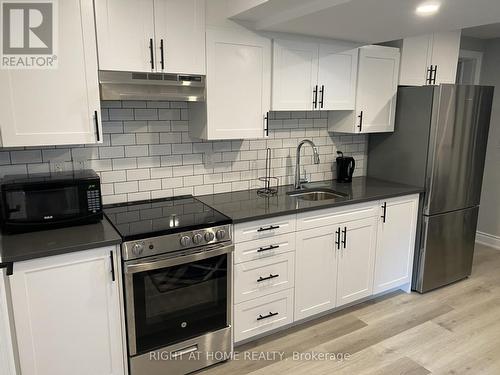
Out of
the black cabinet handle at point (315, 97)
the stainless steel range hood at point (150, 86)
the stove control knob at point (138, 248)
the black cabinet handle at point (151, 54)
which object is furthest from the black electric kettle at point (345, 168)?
the stove control knob at point (138, 248)

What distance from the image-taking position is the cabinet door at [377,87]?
315 centimetres

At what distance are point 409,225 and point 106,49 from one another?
8.84ft

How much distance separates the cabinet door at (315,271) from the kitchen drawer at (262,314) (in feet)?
0.31

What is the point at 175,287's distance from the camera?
2.19m

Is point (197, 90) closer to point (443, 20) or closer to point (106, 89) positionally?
point (106, 89)

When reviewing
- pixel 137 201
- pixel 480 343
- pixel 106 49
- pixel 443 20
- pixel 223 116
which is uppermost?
pixel 443 20

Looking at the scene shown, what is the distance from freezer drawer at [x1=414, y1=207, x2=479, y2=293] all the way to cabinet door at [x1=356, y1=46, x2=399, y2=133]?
3.05 ft

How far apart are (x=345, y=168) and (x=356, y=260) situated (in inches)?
34.8

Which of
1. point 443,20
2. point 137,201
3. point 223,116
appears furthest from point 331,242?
point 443,20

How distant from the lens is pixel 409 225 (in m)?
3.26

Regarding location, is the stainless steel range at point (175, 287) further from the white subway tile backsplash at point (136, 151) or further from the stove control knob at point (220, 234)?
the white subway tile backsplash at point (136, 151)

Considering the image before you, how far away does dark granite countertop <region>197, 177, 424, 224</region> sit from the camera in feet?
8.16

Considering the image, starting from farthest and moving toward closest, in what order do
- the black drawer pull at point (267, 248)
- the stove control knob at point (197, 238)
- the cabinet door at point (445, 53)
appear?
the cabinet door at point (445, 53), the black drawer pull at point (267, 248), the stove control knob at point (197, 238)

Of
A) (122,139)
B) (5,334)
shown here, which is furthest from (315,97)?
(5,334)
